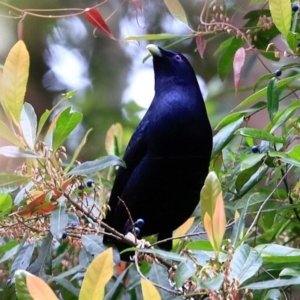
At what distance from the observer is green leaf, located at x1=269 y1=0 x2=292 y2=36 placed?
5.38 ft

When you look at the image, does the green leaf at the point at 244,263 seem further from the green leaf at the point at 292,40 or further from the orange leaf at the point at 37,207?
the green leaf at the point at 292,40

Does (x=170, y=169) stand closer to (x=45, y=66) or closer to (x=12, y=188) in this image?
(x=12, y=188)

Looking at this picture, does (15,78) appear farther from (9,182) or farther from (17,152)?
(9,182)

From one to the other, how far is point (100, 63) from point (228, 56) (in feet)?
7.03

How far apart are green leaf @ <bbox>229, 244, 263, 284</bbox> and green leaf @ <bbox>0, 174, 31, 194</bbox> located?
2.07ft

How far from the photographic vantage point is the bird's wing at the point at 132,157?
2.30m

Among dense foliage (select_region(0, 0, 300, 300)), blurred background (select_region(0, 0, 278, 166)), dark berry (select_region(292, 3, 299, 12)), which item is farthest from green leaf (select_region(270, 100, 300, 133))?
blurred background (select_region(0, 0, 278, 166))

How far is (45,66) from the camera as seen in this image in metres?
4.12

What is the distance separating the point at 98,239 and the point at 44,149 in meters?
0.32

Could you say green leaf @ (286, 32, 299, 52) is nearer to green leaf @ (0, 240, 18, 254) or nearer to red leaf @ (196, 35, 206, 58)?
red leaf @ (196, 35, 206, 58)

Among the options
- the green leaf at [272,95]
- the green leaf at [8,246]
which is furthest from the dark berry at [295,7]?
the green leaf at [8,246]

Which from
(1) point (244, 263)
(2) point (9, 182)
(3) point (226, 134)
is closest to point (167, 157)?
(3) point (226, 134)

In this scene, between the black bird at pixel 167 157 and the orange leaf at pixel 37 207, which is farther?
the black bird at pixel 167 157

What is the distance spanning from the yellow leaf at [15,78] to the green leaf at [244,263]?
2.02ft
